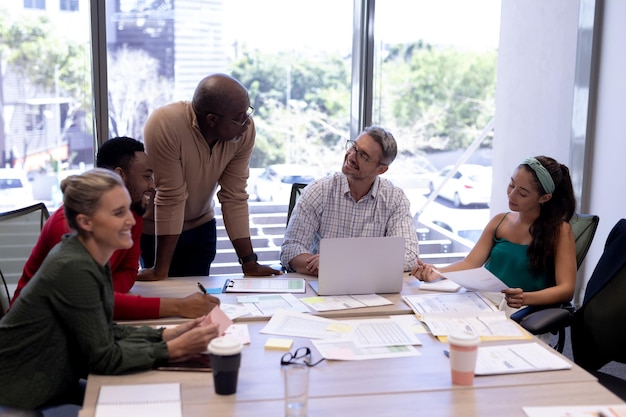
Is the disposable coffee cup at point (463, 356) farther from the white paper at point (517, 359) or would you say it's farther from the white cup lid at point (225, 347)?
the white cup lid at point (225, 347)

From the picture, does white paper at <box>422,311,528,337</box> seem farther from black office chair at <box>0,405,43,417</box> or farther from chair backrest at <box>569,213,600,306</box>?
black office chair at <box>0,405,43,417</box>

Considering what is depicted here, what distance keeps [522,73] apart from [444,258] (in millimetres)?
1322

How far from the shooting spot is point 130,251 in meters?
2.45

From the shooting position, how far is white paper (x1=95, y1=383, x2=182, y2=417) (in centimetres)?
164

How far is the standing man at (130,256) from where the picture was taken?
2.22 m

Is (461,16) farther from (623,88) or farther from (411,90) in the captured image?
(623,88)

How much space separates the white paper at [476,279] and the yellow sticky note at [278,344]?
0.69m

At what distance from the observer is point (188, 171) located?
9.66 feet

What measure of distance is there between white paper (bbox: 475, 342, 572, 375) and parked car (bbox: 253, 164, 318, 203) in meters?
2.47

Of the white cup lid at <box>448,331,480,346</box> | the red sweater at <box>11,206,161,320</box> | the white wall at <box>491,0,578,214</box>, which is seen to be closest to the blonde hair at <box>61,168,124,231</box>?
the red sweater at <box>11,206,161,320</box>

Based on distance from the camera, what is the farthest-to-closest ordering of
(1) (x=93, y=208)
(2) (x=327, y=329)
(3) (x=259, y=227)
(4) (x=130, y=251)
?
1. (3) (x=259, y=227)
2. (4) (x=130, y=251)
3. (2) (x=327, y=329)
4. (1) (x=93, y=208)

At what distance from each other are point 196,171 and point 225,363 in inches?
53.8

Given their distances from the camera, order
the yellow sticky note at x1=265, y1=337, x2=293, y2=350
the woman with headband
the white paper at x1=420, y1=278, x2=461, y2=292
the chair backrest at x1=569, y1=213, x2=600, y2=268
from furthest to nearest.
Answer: the chair backrest at x1=569, y1=213, x2=600, y2=268
the woman with headband
the white paper at x1=420, y1=278, x2=461, y2=292
the yellow sticky note at x1=265, y1=337, x2=293, y2=350

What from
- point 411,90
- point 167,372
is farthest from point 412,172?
point 167,372
